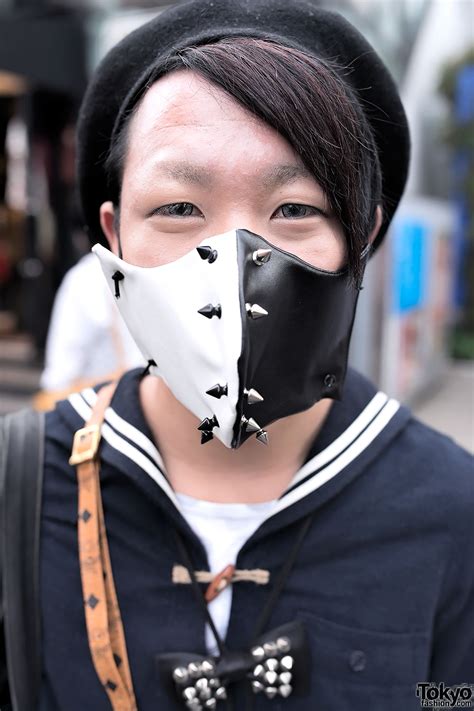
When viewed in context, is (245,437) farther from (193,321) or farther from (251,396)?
(193,321)

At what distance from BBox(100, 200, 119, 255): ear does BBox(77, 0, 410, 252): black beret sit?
85 mm

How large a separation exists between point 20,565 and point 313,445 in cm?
55

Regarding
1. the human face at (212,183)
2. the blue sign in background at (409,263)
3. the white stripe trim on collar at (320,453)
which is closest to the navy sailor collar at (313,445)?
the white stripe trim on collar at (320,453)

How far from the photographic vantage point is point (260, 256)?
97 centimetres

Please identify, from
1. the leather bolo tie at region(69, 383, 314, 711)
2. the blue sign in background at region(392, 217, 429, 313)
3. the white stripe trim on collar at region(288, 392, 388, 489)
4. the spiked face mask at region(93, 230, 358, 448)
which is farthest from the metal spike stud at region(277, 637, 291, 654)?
the blue sign in background at region(392, 217, 429, 313)

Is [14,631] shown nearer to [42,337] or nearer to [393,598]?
[393,598]

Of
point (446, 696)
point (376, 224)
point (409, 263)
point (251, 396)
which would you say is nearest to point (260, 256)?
Result: point (251, 396)

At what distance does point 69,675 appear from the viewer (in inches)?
46.1

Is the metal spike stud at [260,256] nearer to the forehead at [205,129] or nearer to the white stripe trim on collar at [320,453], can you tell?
the forehead at [205,129]

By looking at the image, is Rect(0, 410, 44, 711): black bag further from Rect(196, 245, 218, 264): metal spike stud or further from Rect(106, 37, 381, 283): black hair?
Rect(106, 37, 381, 283): black hair

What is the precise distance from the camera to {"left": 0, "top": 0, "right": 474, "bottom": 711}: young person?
1.00 meters

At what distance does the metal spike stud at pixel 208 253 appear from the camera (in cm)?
97

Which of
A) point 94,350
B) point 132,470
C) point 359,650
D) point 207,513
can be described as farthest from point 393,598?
point 94,350

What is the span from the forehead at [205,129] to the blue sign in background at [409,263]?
458 cm
